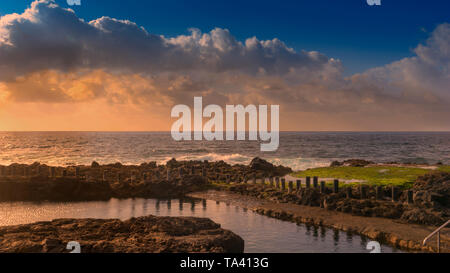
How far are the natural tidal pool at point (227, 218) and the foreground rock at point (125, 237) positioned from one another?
2400 mm

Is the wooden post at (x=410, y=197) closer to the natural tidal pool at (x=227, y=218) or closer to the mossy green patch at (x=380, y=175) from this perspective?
the mossy green patch at (x=380, y=175)

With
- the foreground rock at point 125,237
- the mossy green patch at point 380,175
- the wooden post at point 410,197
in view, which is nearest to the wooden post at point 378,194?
the wooden post at point 410,197

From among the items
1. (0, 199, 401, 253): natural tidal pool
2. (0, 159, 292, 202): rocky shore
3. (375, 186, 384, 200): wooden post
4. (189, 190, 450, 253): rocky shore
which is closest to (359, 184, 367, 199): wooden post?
(375, 186, 384, 200): wooden post

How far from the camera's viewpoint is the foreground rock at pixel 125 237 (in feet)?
44.1

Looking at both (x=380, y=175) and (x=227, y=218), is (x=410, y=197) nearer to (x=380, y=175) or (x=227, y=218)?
(x=380, y=175)

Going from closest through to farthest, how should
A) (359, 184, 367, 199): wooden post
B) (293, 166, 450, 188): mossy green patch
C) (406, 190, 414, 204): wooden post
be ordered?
(406, 190, 414, 204): wooden post, (359, 184, 367, 199): wooden post, (293, 166, 450, 188): mossy green patch

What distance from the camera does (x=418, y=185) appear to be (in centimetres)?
2756

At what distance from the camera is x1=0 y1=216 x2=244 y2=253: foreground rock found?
529 inches

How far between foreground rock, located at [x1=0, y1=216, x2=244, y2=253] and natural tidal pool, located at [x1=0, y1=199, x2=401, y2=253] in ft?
7.87

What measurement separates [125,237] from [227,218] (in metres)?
9.81

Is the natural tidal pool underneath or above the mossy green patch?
underneath

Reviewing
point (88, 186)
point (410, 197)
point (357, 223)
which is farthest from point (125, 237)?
point (88, 186)

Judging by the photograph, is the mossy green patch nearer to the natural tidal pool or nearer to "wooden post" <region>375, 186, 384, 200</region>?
"wooden post" <region>375, 186, 384, 200</region>
